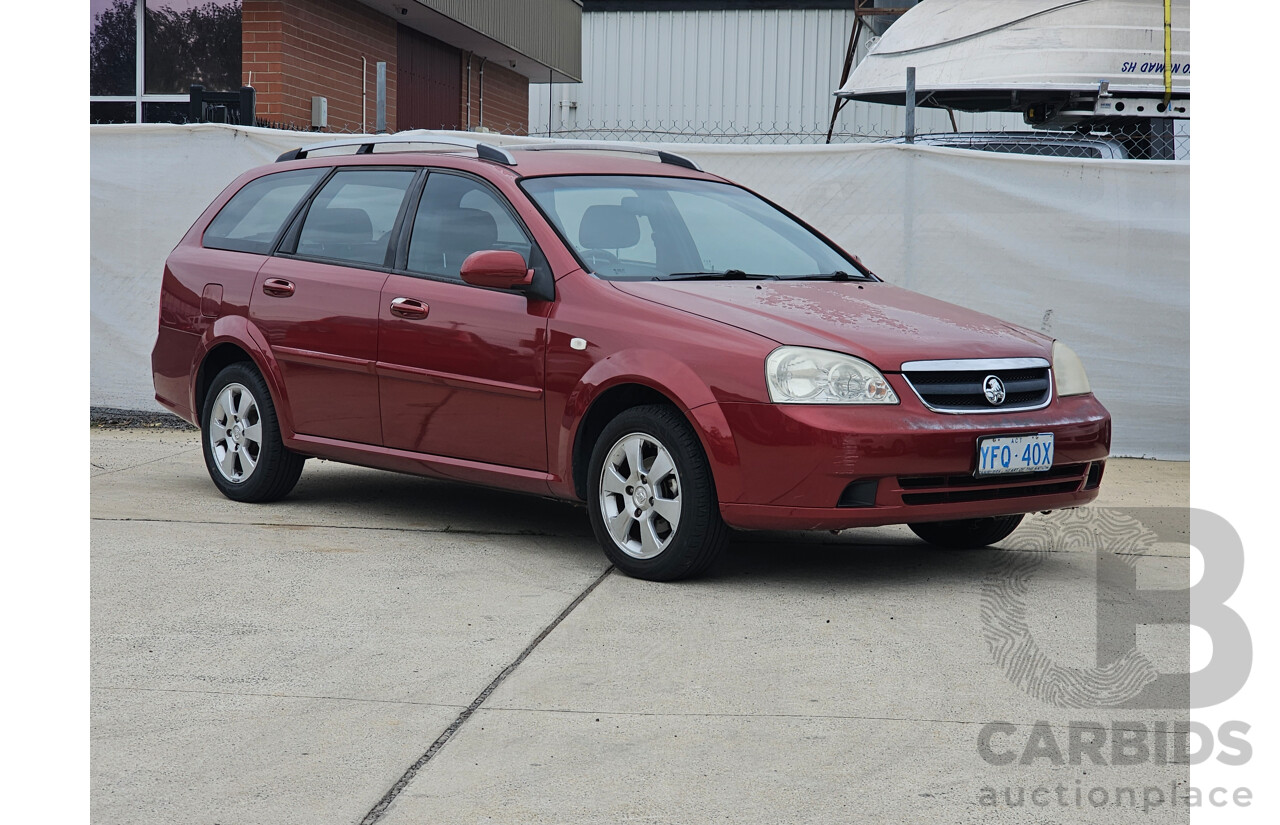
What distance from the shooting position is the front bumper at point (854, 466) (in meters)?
5.31

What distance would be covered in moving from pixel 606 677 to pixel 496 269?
2121 mm

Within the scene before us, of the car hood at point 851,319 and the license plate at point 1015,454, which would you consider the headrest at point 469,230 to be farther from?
the license plate at point 1015,454

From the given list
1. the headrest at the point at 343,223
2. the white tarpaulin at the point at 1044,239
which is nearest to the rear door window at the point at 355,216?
the headrest at the point at 343,223

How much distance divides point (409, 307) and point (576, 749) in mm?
3114

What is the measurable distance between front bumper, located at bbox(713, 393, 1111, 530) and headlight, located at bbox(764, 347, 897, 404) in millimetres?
40

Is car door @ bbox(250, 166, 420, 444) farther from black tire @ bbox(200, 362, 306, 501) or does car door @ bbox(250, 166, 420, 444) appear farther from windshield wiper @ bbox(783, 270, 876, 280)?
windshield wiper @ bbox(783, 270, 876, 280)

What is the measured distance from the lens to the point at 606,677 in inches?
177

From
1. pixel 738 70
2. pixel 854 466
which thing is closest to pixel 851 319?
pixel 854 466

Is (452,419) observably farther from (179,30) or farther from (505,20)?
(505,20)

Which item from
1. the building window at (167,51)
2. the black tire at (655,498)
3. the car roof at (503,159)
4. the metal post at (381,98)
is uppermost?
the building window at (167,51)

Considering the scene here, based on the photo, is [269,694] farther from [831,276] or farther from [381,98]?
[381,98]

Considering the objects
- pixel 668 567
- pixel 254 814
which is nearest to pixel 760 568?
pixel 668 567

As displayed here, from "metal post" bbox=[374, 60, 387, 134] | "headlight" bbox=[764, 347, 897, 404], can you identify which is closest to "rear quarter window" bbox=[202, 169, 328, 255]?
"metal post" bbox=[374, 60, 387, 134]

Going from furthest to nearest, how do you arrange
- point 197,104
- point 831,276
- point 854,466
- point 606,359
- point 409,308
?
point 197,104 → point 831,276 → point 409,308 → point 606,359 → point 854,466
